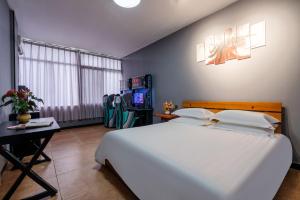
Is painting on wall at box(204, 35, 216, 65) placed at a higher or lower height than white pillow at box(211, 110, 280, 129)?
higher

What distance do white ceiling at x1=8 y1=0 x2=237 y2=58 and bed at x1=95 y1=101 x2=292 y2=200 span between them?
2175mm

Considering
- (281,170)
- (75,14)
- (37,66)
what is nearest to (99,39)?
(75,14)

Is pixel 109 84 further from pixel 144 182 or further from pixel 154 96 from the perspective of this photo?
pixel 144 182

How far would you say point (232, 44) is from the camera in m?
2.62

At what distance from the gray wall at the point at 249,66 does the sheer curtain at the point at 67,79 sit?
109 inches

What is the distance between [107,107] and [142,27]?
282 cm

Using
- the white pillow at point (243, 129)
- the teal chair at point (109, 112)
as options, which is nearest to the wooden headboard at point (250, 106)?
the white pillow at point (243, 129)

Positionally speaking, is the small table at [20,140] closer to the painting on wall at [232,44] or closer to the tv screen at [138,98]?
the painting on wall at [232,44]

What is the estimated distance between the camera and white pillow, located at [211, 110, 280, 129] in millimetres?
1957

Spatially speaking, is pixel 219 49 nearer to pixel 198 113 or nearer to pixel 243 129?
pixel 198 113

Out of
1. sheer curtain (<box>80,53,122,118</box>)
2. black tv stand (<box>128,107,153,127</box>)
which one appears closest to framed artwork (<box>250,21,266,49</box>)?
black tv stand (<box>128,107,153,127</box>)

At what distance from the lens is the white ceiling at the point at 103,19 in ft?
8.42

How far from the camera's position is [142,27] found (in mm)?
3408

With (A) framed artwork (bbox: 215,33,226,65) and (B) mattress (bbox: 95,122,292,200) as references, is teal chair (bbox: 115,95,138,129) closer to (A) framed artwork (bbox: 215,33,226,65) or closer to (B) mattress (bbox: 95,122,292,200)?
(B) mattress (bbox: 95,122,292,200)
